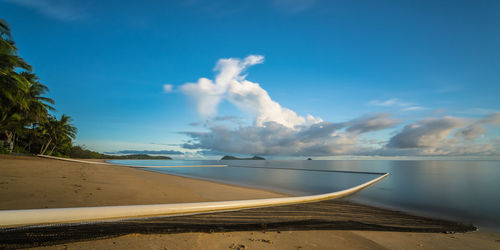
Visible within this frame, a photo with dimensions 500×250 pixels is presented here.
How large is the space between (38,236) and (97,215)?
28.2 inches

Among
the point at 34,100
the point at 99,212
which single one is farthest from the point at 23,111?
the point at 99,212

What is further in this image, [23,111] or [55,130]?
[55,130]

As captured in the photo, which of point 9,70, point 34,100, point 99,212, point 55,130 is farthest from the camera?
point 55,130

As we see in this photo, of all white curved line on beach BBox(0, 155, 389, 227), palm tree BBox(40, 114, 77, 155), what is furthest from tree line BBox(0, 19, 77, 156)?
white curved line on beach BBox(0, 155, 389, 227)

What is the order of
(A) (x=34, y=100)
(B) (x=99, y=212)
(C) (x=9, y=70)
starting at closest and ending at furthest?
(B) (x=99, y=212)
(C) (x=9, y=70)
(A) (x=34, y=100)

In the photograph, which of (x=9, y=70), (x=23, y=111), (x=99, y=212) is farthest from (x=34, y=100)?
(x=99, y=212)

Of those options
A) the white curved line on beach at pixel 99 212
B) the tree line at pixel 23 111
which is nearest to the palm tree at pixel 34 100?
the tree line at pixel 23 111

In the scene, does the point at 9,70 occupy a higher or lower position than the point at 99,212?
higher

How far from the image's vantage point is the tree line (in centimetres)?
1159

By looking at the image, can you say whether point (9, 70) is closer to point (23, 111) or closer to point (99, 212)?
point (23, 111)

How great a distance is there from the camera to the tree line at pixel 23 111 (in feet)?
38.0

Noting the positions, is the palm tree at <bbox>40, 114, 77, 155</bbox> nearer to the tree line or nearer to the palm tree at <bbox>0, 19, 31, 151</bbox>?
the tree line

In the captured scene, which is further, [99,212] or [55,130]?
[55,130]

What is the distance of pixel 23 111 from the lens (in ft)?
69.1
